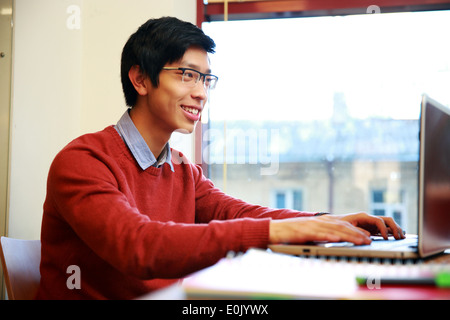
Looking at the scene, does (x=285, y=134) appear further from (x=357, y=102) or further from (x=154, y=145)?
(x=154, y=145)

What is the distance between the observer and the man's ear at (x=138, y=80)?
4.47ft

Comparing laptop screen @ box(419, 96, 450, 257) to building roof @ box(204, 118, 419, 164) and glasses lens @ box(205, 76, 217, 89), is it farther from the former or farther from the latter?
building roof @ box(204, 118, 419, 164)

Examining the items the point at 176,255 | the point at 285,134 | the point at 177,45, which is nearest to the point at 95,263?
the point at 176,255

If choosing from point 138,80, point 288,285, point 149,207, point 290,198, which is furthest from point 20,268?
point 290,198

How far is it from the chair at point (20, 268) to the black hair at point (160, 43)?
0.58m

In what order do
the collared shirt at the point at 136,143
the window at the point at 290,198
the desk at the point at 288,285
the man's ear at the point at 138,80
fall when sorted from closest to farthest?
the desk at the point at 288,285 → the collared shirt at the point at 136,143 → the man's ear at the point at 138,80 → the window at the point at 290,198

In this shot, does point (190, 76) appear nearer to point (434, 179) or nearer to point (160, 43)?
point (160, 43)

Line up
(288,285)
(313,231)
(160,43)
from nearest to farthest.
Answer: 1. (288,285)
2. (313,231)
3. (160,43)

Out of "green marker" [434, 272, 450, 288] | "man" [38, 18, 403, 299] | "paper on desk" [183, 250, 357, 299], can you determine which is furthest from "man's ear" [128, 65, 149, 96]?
"green marker" [434, 272, 450, 288]

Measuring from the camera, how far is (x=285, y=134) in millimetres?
2191

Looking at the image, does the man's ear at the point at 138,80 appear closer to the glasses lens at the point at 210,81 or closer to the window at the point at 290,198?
the glasses lens at the point at 210,81

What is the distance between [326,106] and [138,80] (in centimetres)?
106

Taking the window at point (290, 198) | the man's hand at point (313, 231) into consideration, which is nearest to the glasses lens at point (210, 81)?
the man's hand at point (313, 231)

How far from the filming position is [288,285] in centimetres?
63
